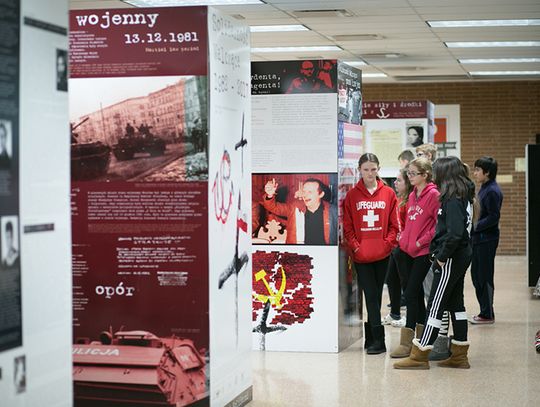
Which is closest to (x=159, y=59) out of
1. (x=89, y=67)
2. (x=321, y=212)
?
(x=89, y=67)

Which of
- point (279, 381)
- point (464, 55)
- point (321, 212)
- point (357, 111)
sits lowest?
point (279, 381)

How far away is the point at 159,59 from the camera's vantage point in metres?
5.54

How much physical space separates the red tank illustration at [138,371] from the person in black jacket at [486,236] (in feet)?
16.1

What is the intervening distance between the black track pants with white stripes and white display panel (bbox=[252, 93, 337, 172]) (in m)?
1.29

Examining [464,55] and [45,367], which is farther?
[464,55]

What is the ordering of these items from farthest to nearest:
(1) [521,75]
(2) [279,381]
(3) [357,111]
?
(1) [521,75]
(3) [357,111]
(2) [279,381]

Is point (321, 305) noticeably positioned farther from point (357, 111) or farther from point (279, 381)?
point (357, 111)

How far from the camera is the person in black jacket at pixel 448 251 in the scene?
7105 millimetres

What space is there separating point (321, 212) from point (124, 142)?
273 centimetres

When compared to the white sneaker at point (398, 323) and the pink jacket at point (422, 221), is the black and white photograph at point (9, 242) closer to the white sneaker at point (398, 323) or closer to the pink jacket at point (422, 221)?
the pink jacket at point (422, 221)

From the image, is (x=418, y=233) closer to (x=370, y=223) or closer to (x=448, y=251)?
(x=370, y=223)

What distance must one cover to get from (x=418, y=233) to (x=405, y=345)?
0.93 m

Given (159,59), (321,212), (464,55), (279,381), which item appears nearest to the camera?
(159,59)

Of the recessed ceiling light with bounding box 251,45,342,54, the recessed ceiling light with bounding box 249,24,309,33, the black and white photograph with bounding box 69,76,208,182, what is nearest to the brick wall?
the recessed ceiling light with bounding box 251,45,342,54
